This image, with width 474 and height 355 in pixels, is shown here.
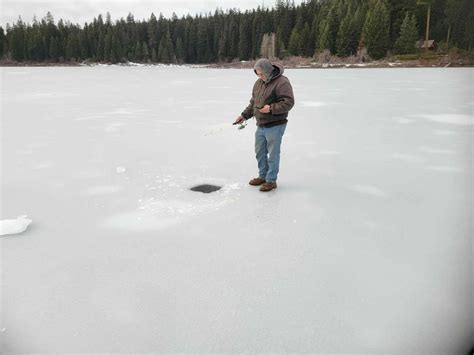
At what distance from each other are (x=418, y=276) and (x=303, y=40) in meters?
64.0

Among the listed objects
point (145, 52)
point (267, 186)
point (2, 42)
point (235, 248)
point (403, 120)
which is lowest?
point (235, 248)

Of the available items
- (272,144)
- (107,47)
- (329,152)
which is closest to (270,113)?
(272,144)

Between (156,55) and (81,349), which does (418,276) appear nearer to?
(81,349)

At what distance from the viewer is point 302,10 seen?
240ft

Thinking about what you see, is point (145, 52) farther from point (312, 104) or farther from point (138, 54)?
point (312, 104)

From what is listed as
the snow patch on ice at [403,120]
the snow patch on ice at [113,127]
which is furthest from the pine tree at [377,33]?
the snow patch on ice at [113,127]

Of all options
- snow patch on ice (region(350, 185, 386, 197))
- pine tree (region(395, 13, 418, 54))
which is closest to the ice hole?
snow patch on ice (region(350, 185, 386, 197))

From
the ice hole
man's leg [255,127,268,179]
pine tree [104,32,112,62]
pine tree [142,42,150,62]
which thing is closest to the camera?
the ice hole

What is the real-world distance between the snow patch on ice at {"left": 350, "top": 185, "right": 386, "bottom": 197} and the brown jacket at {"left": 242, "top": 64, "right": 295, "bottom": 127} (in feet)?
3.61

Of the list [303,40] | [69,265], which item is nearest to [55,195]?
[69,265]

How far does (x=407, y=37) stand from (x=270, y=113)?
51.0m

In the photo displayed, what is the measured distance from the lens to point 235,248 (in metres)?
2.79

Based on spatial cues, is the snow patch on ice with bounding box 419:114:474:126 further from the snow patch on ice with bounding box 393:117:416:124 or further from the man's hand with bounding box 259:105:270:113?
the man's hand with bounding box 259:105:270:113

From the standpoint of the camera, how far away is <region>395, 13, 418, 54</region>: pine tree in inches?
1839
